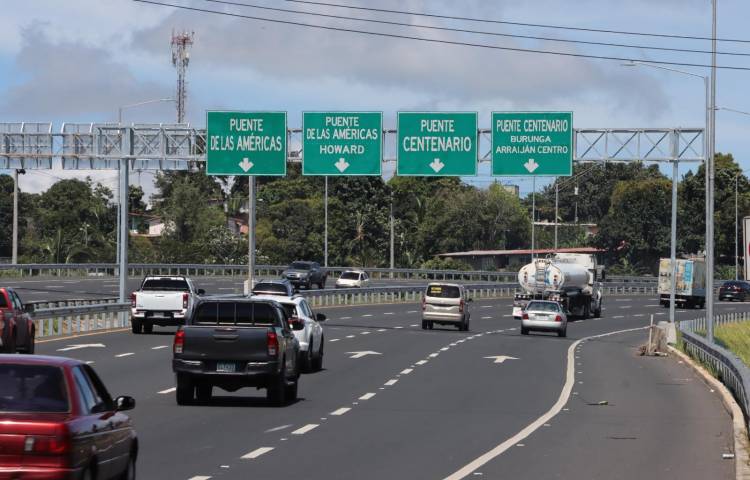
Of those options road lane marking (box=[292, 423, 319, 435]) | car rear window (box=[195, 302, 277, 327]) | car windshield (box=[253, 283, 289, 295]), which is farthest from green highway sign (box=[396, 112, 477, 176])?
road lane marking (box=[292, 423, 319, 435])

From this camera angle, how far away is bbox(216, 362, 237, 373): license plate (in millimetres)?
22281

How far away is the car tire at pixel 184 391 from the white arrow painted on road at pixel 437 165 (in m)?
28.8

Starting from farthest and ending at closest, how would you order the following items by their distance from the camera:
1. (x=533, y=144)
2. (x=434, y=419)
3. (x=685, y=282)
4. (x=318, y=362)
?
(x=685, y=282) < (x=533, y=144) < (x=318, y=362) < (x=434, y=419)

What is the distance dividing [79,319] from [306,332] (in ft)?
81.9

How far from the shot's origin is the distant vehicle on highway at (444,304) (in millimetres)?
55219

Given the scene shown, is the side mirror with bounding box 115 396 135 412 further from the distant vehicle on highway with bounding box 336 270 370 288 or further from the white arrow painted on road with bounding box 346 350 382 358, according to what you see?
the distant vehicle on highway with bounding box 336 270 370 288

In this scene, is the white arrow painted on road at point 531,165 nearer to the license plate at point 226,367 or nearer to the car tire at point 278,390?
the car tire at point 278,390

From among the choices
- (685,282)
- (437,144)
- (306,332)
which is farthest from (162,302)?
(685,282)

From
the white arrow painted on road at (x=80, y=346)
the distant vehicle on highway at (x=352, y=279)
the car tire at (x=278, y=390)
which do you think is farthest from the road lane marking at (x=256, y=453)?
the distant vehicle on highway at (x=352, y=279)

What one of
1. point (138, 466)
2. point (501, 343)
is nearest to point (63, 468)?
point (138, 466)

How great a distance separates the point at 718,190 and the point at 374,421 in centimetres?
11700

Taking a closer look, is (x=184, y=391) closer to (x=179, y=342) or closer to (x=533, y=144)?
(x=179, y=342)

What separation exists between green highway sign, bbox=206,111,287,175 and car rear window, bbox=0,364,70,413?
4136 cm

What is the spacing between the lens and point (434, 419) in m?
21.4
